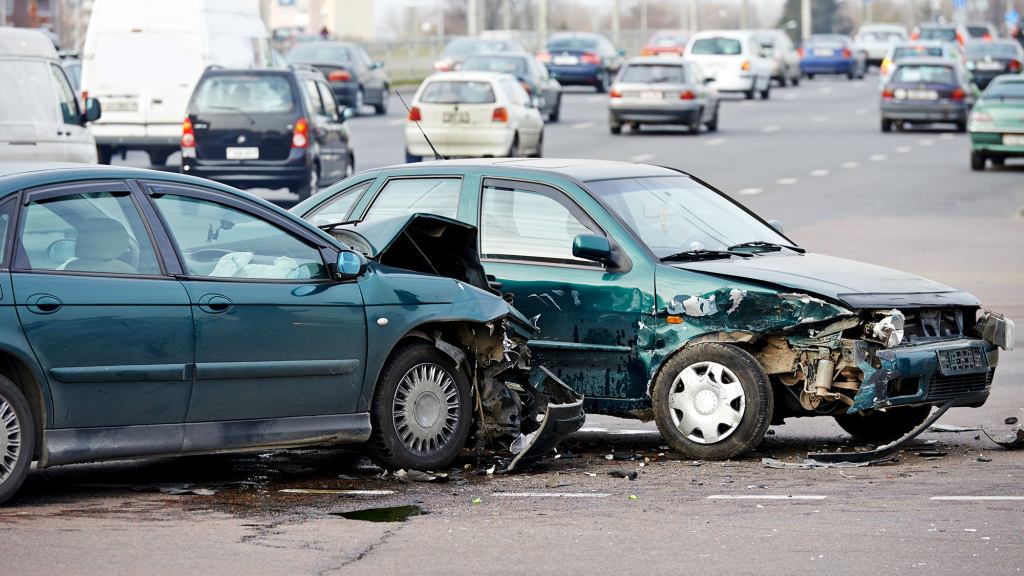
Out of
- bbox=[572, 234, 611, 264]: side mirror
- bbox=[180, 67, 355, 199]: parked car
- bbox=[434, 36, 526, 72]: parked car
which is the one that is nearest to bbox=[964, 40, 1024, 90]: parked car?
bbox=[434, 36, 526, 72]: parked car

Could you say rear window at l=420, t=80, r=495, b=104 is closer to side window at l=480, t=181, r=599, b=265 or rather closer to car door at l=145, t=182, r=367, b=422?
side window at l=480, t=181, r=599, b=265

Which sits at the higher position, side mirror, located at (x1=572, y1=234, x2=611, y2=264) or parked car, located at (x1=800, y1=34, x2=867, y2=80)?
side mirror, located at (x1=572, y1=234, x2=611, y2=264)

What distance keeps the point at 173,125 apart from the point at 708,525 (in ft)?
69.7

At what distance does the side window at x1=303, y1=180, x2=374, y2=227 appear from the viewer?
10086 millimetres

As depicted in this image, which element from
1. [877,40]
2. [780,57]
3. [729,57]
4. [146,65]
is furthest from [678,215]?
[877,40]

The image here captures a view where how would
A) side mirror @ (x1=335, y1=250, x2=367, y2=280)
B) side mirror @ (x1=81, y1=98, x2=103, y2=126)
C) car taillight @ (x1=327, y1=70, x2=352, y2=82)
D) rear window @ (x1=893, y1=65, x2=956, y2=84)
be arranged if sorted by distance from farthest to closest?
car taillight @ (x1=327, y1=70, x2=352, y2=82) < rear window @ (x1=893, y1=65, x2=956, y2=84) < side mirror @ (x1=81, y1=98, x2=103, y2=126) < side mirror @ (x1=335, y1=250, x2=367, y2=280)

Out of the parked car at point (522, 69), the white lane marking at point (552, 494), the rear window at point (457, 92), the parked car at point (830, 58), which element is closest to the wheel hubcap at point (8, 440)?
the white lane marking at point (552, 494)

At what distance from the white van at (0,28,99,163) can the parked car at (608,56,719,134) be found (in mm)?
18715

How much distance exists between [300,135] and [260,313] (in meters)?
15.9

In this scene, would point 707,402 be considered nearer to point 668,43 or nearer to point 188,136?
point 188,136

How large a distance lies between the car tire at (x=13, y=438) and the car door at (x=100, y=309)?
127 millimetres

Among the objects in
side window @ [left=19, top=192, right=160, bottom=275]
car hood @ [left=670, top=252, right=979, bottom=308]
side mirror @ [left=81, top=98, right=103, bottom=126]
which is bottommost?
car hood @ [left=670, top=252, right=979, bottom=308]

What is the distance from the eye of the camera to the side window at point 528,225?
368 inches

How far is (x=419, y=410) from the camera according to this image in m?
8.42
